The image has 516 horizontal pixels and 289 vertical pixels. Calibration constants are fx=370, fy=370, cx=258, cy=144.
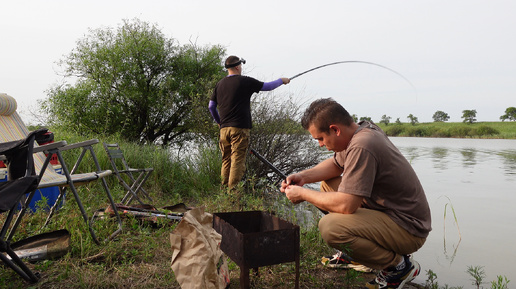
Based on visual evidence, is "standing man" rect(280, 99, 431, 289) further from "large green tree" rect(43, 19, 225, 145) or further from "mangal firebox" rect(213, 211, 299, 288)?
"large green tree" rect(43, 19, 225, 145)

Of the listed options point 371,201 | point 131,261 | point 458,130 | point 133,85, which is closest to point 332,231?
point 371,201

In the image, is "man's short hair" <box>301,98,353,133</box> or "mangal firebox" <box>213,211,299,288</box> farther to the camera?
"man's short hair" <box>301,98,353,133</box>

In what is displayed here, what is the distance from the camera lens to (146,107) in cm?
982

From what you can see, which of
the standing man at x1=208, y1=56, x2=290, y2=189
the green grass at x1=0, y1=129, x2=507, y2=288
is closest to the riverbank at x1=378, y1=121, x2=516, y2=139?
the standing man at x1=208, y1=56, x2=290, y2=189

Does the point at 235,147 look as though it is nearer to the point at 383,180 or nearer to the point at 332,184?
the point at 332,184

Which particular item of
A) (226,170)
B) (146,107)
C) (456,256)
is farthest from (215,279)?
(146,107)

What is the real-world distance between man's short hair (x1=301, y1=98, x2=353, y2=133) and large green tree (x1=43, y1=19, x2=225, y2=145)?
7300mm

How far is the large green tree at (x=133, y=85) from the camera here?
9.55 meters

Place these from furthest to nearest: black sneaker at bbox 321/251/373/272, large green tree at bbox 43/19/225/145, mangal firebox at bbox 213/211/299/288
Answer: large green tree at bbox 43/19/225/145
black sneaker at bbox 321/251/373/272
mangal firebox at bbox 213/211/299/288

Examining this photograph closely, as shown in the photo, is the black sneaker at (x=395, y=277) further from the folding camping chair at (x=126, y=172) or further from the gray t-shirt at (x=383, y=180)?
the folding camping chair at (x=126, y=172)

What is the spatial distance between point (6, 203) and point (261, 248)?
4.75ft

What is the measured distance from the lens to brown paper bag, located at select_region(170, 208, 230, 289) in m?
1.83

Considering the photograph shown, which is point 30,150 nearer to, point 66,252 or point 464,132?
point 66,252

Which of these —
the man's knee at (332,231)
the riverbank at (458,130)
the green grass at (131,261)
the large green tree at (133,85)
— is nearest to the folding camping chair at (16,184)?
the green grass at (131,261)
